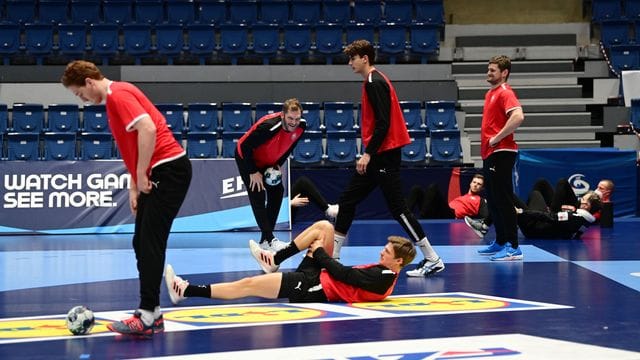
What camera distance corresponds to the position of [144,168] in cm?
493

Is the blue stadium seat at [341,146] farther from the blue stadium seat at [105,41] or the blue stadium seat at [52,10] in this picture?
the blue stadium seat at [52,10]

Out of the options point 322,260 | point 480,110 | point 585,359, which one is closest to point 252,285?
point 322,260

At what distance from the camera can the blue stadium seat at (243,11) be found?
21266 millimetres

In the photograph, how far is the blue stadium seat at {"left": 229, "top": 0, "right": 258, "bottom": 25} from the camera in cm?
2127

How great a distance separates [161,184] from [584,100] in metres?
16.8

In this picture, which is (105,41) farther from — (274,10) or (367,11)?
(367,11)

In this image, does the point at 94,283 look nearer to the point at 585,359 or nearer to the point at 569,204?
the point at 585,359

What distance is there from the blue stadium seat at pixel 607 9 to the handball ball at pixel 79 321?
19207 millimetres

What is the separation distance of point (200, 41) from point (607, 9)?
9.75 metres

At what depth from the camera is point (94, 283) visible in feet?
24.1

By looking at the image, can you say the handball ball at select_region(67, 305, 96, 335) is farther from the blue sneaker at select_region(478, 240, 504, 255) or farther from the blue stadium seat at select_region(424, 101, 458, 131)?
the blue stadium seat at select_region(424, 101, 458, 131)

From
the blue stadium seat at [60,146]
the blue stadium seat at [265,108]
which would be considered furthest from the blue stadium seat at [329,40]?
the blue stadium seat at [60,146]

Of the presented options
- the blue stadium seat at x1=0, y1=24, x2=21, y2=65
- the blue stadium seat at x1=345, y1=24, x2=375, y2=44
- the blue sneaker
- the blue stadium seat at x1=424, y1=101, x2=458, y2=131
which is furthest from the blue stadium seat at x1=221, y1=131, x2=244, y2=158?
the blue sneaker

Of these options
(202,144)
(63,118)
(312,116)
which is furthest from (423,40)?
(63,118)
